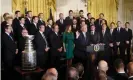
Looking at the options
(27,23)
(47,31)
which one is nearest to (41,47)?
(47,31)

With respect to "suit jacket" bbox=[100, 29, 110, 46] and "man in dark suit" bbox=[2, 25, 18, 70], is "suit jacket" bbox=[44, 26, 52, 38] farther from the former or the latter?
"suit jacket" bbox=[100, 29, 110, 46]

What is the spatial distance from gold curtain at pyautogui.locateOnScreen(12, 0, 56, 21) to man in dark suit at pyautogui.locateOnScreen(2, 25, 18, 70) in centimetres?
298

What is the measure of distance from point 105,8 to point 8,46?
6571 mm

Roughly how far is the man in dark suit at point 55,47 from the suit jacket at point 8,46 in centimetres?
142

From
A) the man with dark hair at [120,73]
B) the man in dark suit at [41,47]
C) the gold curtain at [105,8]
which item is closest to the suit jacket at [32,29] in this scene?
the man in dark suit at [41,47]

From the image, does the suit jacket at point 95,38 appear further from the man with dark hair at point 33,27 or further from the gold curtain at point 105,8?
the gold curtain at point 105,8

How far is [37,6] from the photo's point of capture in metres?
11.4

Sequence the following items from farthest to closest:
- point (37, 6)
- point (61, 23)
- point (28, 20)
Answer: point (37, 6)
point (61, 23)
point (28, 20)

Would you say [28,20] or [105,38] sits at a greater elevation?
[28,20]

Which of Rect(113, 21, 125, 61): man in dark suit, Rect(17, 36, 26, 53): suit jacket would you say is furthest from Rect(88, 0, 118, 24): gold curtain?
Rect(17, 36, 26, 53): suit jacket

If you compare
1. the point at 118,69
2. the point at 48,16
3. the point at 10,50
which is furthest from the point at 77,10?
the point at 118,69

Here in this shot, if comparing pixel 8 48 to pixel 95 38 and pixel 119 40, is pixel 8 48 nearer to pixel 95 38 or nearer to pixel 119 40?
pixel 95 38

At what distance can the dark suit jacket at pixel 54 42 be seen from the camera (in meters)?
8.95

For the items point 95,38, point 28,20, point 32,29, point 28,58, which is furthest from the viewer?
point 28,20
